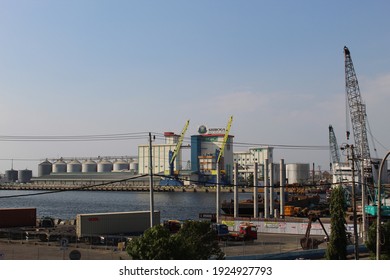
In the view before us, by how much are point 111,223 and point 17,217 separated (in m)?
13.4

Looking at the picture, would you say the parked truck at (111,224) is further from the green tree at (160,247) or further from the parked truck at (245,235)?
the green tree at (160,247)

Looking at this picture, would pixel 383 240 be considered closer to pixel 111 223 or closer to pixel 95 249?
pixel 95 249

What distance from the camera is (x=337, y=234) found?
1009 inches

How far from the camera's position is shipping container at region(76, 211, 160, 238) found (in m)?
40.6

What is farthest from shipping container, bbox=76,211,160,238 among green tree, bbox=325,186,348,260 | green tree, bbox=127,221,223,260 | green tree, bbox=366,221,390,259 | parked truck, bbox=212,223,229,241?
green tree, bbox=127,221,223,260

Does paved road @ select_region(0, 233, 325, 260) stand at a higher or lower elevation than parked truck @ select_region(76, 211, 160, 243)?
lower

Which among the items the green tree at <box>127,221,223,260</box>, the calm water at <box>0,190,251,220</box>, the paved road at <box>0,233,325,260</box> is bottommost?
the calm water at <box>0,190,251,220</box>

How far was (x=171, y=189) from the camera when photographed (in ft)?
654

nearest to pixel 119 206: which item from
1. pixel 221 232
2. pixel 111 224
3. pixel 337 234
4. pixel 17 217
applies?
pixel 17 217

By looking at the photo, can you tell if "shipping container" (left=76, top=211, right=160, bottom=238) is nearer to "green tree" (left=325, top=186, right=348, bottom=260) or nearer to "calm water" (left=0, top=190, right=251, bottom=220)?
"green tree" (left=325, top=186, right=348, bottom=260)

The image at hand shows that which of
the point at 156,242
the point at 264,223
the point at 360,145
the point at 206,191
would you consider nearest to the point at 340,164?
the point at 360,145

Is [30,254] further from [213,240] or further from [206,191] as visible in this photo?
[206,191]

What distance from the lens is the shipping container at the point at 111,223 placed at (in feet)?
133

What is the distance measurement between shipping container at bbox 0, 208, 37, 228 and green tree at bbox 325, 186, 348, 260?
34.7 metres
